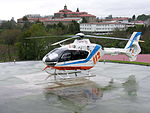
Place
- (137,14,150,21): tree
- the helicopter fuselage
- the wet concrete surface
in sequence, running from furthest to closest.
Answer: (137,14,150,21): tree < the helicopter fuselage < the wet concrete surface

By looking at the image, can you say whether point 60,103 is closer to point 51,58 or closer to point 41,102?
point 41,102

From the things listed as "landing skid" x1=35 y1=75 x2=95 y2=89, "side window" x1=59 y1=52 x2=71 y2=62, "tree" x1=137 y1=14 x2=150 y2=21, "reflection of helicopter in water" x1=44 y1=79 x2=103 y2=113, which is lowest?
"landing skid" x1=35 y1=75 x2=95 y2=89

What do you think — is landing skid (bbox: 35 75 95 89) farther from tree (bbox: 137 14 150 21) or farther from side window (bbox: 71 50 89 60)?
tree (bbox: 137 14 150 21)

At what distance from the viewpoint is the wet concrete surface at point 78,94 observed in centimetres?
948

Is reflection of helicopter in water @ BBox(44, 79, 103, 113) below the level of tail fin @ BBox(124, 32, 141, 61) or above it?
below

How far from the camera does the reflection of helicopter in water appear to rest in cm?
985

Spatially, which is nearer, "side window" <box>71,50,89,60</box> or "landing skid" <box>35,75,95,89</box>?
"landing skid" <box>35,75,95,89</box>

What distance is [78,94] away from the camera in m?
11.7

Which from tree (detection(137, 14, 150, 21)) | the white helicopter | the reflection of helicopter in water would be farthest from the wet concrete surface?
tree (detection(137, 14, 150, 21))

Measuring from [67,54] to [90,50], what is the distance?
1843mm

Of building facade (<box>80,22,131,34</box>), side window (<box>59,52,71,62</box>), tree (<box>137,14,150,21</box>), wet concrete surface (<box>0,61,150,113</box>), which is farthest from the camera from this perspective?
tree (<box>137,14,150,21</box>)

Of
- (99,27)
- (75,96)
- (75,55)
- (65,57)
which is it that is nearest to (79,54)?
(75,55)

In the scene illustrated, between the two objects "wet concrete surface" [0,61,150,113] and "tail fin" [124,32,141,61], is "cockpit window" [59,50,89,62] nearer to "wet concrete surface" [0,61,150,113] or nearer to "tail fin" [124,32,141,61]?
"wet concrete surface" [0,61,150,113]

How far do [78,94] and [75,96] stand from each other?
42cm
